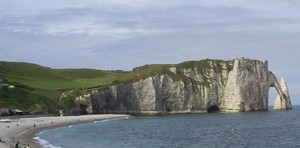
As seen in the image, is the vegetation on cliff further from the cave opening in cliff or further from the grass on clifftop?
the cave opening in cliff

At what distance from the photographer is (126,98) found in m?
138

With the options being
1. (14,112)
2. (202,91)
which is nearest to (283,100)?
(202,91)

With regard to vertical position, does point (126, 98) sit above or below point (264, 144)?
above

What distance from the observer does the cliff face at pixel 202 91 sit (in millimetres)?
138125

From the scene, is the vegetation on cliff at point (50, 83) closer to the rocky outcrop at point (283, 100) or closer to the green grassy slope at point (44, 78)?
the green grassy slope at point (44, 78)

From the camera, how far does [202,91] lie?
145375mm

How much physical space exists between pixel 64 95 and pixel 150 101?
27645 mm

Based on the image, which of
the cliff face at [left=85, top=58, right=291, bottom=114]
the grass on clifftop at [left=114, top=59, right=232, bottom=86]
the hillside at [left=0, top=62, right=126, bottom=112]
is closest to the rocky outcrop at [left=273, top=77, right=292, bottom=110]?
the cliff face at [left=85, top=58, right=291, bottom=114]

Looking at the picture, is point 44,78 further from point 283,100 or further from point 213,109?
point 283,100

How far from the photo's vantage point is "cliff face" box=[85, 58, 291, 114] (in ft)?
453

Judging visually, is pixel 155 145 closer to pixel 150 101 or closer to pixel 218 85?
pixel 150 101

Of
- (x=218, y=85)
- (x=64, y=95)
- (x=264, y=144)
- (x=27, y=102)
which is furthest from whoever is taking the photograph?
(x=218, y=85)

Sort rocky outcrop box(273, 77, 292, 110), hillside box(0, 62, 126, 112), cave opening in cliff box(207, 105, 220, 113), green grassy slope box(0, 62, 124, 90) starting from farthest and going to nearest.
Answer: rocky outcrop box(273, 77, 292, 110)
cave opening in cliff box(207, 105, 220, 113)
green grassy slope box(0, 62, 124, 90)
hillside box(0, 62, 126, 112)

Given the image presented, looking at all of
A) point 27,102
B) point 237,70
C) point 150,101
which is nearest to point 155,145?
point 27,102
